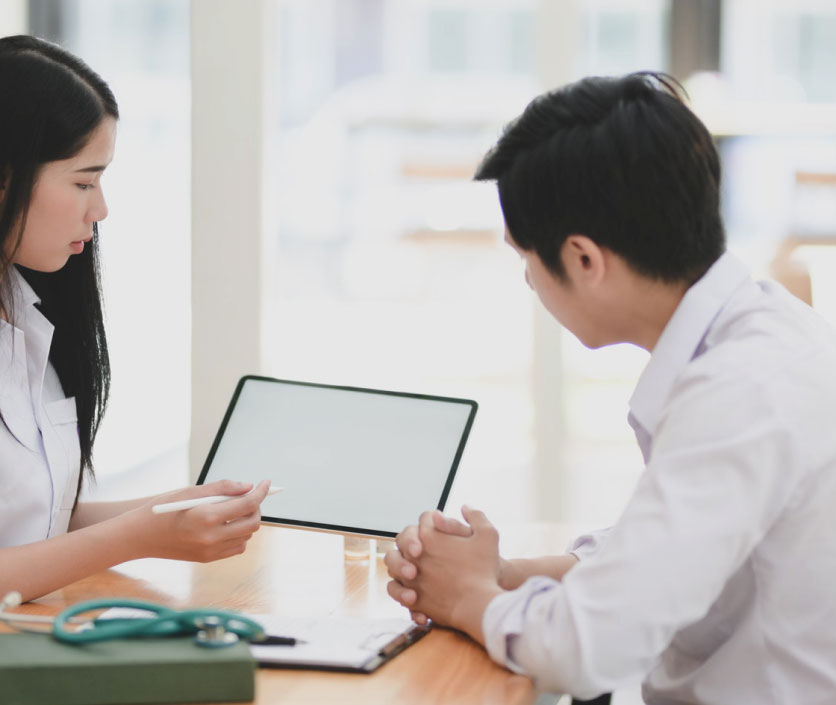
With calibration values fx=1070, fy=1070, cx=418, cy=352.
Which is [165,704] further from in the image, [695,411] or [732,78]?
[732,78]

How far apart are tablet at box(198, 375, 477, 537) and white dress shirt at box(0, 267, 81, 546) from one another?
199mm

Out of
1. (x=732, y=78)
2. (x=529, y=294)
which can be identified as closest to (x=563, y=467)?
(x=529, y=294)

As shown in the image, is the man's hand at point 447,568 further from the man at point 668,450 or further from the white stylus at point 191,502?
the white stylus at point 191,502

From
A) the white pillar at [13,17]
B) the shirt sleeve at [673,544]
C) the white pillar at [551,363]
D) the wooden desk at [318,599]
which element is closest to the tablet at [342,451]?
the wooden desk at [318,599]

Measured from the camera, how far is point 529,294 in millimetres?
Result: 2887

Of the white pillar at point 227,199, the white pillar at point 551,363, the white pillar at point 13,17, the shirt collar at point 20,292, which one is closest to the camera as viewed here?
the shirt collar at point 20,292

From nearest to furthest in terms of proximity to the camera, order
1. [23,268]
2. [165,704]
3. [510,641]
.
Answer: [165,704] < [510,641] < [23,268]

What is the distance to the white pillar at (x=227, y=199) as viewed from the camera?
2.44 m

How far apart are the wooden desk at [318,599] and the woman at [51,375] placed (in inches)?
2.2

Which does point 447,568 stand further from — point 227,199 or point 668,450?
point 227,199

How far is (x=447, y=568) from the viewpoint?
1.13 meters

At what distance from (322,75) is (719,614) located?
7.42 feet

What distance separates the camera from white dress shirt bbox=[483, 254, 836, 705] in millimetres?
912

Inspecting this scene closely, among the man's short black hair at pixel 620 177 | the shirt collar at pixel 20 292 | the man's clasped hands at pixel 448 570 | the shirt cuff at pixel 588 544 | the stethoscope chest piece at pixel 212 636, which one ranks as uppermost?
the man's short black hair at pixel 620 177
